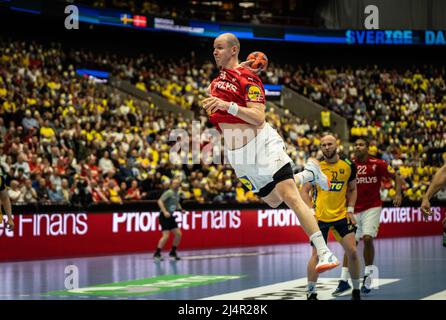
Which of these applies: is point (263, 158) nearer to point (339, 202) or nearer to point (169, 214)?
point (339, 202)

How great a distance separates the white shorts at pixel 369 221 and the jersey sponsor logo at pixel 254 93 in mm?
6002

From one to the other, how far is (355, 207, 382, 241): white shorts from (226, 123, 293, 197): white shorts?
18.6 ft

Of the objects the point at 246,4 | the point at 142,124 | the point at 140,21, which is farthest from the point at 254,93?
the point at 246,4

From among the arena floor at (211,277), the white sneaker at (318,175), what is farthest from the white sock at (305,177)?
the arena floor at (211,277)

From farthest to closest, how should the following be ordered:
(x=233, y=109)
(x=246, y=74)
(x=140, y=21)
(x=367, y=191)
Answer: (x=140, y=21) < (x=367, y=191) < (x=246, y=74) < (x=233, y=109)

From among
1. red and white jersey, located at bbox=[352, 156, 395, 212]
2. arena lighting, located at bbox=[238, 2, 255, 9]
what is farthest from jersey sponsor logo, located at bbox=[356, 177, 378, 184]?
arena lighting, located at bbox=[238, 2, 255, 9]

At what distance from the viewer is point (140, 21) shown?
118ft

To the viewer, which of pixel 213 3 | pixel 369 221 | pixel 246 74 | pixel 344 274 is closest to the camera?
pixel 246 74

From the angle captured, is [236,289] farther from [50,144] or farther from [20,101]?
[20,101]

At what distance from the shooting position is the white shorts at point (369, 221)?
12.9m

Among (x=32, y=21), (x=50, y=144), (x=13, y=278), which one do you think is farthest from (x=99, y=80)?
(x=13, y=278)

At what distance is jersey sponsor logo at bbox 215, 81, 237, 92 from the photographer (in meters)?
7.55

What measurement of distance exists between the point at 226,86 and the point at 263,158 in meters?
0.83
